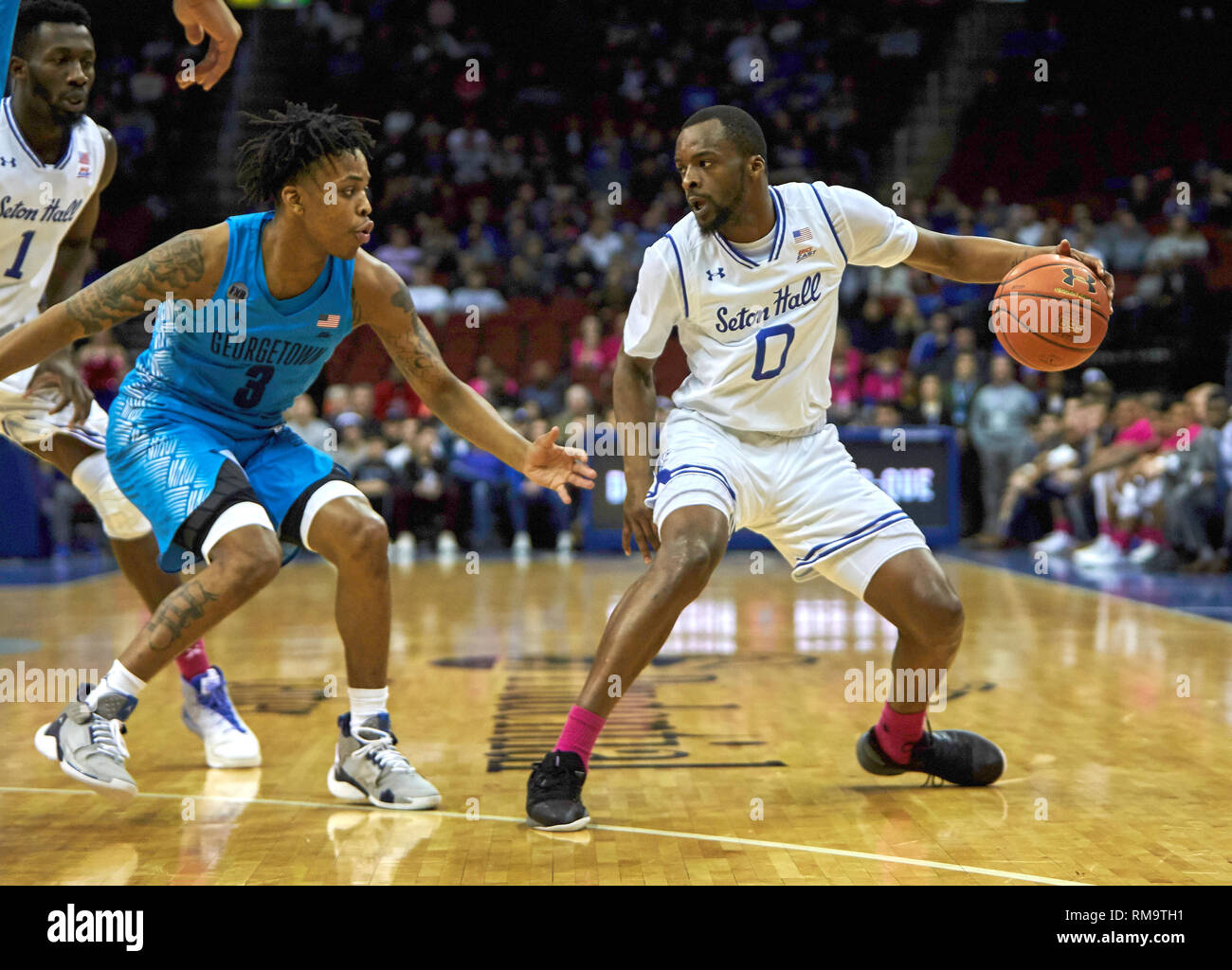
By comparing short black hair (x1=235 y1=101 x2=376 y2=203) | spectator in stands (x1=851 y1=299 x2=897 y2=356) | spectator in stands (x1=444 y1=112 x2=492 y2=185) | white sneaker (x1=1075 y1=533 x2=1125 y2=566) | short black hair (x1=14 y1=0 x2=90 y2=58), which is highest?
spectator in stands (x1=444 y1=112 x2=492 y2=185)

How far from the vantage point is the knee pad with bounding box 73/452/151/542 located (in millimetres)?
4566

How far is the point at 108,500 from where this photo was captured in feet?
15.0

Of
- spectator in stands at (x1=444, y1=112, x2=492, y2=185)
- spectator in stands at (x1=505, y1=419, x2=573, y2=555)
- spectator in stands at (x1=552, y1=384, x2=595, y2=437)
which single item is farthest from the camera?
spectator in stands at (x1=444, y1=112, x2=492, y2=185)

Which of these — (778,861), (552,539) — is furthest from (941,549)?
(778,861)

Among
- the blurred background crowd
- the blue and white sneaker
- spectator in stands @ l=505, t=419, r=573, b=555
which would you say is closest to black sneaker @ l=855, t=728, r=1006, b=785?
the blue and white sneaker

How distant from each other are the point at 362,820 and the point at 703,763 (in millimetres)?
1205

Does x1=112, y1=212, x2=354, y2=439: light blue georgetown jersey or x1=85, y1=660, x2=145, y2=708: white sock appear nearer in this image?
x1=85, y1=660, x2=145, y2=708: white sock

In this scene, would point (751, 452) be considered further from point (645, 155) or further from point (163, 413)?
point (645, 155)

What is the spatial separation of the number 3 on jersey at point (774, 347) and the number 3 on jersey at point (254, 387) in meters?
1.46

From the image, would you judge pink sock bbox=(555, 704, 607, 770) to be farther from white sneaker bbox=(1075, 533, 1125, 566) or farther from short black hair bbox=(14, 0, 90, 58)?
white sneaker bbox=(1075, 533, 1125, 566)

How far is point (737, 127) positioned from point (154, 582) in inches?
102

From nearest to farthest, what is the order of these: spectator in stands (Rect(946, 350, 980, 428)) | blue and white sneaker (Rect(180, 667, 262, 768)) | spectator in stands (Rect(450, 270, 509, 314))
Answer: blue and white sneaker (Rect(180, 667, 262, 768)) → spectator in stands (Rect(946, 350, 980, 428)) → spectator in stands (Rect(450, 270, 509, 314))

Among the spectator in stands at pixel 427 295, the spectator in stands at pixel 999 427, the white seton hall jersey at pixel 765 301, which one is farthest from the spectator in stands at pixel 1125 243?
the white seton hall jersey at pixel 765 301

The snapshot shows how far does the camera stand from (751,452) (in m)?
3.96
